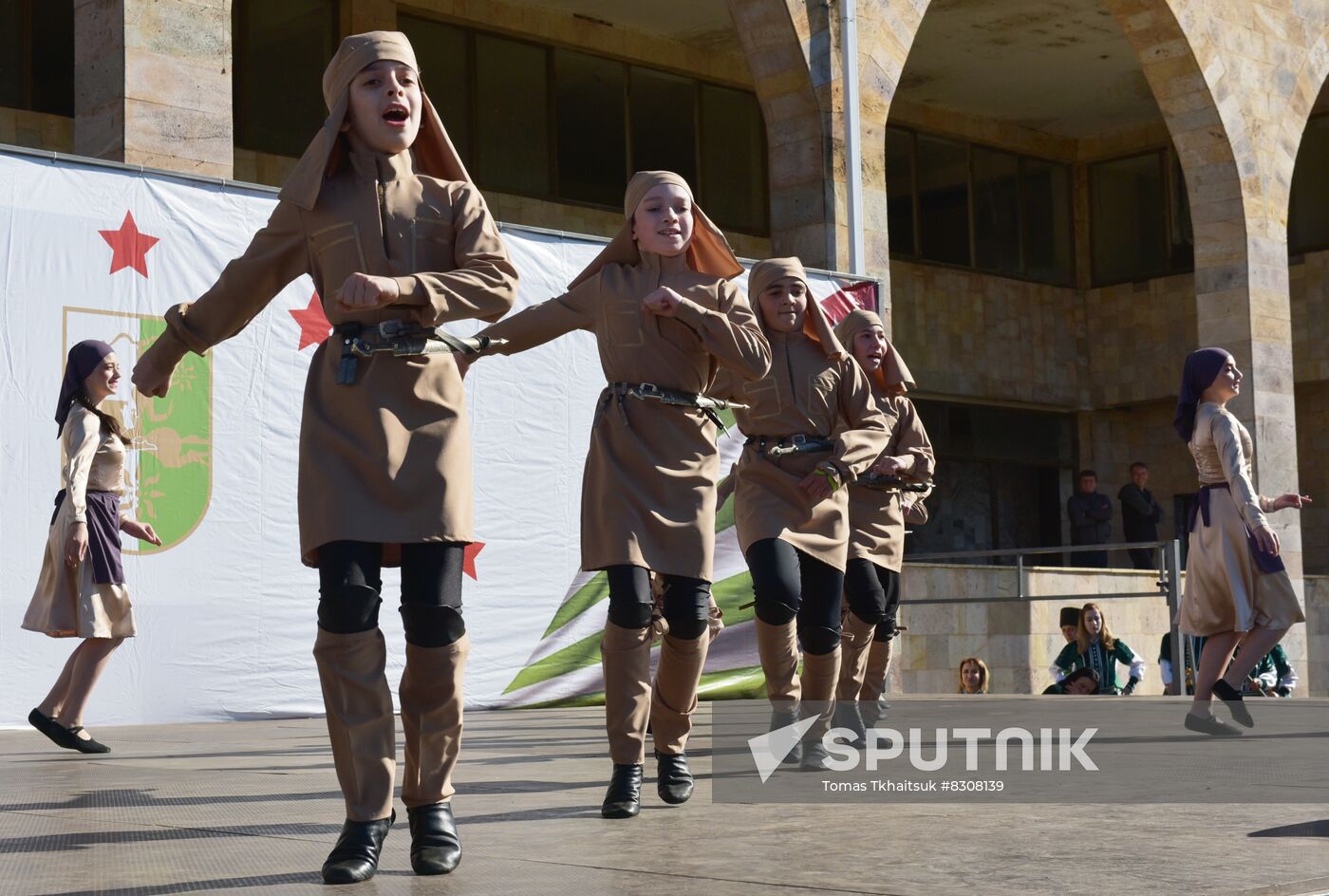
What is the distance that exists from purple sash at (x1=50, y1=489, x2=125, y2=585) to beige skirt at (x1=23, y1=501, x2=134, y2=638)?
0.09ft

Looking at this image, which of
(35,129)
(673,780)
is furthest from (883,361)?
(35,129)

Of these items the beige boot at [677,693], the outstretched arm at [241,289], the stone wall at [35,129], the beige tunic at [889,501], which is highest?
the stone wall at [35,129]

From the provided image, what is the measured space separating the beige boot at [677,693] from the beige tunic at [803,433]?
1131 millimetres

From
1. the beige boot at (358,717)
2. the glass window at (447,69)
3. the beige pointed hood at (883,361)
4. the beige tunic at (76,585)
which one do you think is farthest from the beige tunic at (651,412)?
the glass window at (447,69)

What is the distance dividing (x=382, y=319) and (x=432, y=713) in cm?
86

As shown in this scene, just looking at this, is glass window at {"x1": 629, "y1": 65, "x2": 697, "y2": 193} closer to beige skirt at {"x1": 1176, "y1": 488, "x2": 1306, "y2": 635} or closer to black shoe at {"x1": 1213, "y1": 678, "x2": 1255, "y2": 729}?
beige skirt at {"x1": 1176, "y1": 488, "x2": 1306, "y2": 635}

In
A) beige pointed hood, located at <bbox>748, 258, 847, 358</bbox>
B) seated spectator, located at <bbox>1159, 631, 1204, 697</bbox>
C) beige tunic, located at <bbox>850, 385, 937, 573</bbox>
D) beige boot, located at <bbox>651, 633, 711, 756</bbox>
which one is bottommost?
seated spectator, located at <bbox>1159, 631, 1204, 697</bbox>

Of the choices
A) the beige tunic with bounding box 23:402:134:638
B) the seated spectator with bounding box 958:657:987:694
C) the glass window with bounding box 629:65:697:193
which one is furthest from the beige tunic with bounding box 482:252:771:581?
the glass window with bounding box 629:65:697:193

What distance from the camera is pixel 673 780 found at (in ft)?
16.9

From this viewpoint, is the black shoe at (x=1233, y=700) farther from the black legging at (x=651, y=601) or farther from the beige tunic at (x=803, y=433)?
the black legging at (x=651, y=601)

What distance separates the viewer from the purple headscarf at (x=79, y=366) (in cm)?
780

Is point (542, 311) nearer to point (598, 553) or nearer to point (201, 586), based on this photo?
point (598, 553)

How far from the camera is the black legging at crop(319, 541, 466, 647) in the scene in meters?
3.86

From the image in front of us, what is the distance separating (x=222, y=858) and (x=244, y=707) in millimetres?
6080
